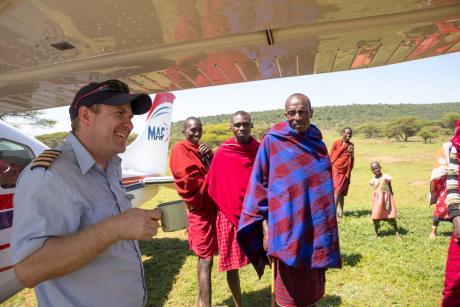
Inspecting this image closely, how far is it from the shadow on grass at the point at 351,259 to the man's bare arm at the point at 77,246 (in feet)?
14.3

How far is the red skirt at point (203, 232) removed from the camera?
354 cm

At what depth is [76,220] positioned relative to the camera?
1129mm

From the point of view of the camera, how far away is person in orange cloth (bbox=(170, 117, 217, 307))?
3473mm

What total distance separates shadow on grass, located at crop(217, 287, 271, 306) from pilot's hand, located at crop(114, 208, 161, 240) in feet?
9.84

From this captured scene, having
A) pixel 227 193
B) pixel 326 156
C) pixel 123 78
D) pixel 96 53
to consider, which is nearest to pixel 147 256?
pixel 227 193

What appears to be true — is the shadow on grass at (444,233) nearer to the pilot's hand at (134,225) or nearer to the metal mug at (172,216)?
the metal mug at (172,216)

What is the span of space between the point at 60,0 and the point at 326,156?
2.20 m

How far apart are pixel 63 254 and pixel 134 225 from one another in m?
0.22

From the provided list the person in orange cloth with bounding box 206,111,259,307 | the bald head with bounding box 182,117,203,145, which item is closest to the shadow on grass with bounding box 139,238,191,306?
the person in orange cloth with bounding box 206,111,259,307

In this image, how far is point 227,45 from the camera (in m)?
1.39

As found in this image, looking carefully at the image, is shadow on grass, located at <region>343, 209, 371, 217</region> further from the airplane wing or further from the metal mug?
the metal mug

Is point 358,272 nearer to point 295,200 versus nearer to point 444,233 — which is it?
point 295,200

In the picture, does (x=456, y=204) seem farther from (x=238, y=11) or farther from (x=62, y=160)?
(x=62, y=160)

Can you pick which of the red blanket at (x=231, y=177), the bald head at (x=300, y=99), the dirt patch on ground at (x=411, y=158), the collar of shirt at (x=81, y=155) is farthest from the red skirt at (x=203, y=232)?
the dirt patch on ground at (x=411, y=158)
